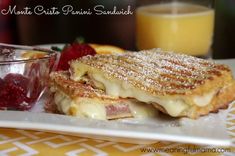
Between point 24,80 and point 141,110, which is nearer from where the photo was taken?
point 141,110

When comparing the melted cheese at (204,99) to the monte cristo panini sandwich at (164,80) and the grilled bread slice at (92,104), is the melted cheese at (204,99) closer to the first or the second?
A: the monte cristo panini sandwich at (164,80)

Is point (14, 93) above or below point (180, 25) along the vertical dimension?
below

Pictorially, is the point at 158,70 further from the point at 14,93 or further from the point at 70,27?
the point at 70,27

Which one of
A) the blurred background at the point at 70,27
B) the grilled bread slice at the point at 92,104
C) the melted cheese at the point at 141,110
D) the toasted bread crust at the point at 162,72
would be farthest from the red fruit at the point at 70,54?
the blurred background at the point at 70,27

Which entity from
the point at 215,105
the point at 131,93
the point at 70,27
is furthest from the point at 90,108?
the point at 70,27

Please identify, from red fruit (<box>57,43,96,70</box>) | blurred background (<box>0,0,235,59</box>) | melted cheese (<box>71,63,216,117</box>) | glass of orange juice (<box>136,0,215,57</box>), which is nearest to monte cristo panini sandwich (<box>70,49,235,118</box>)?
melted cheese (<box>71,63,216,117</box>)

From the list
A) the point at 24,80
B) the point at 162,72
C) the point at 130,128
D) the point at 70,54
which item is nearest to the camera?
the point at 130,128

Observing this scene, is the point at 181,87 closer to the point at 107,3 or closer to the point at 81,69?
the point at 81,69
